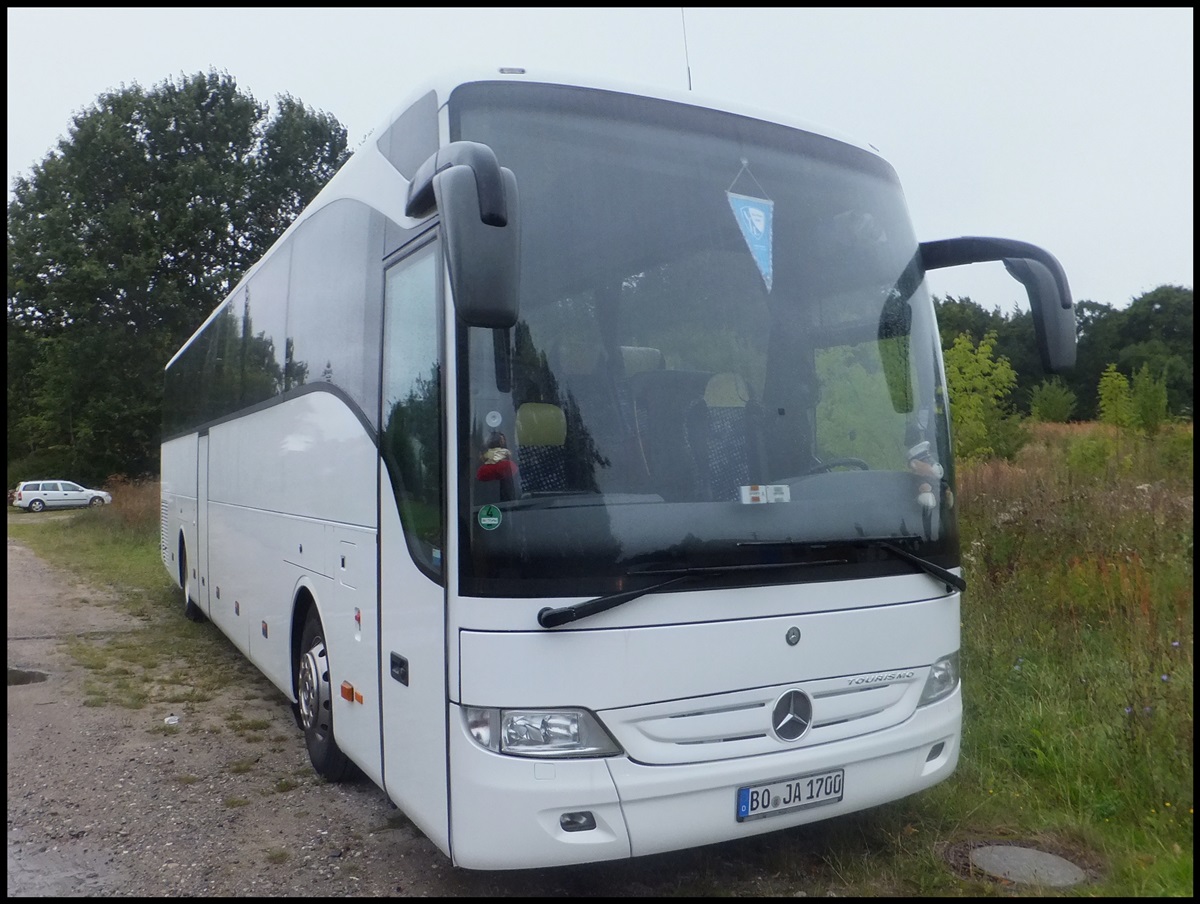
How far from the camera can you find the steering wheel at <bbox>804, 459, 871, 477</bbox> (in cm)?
412

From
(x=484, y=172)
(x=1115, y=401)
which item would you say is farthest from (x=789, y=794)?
(x=1115, y=401)

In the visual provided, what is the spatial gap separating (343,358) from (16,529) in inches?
1251

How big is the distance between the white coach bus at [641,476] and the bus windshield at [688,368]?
1 centimetres

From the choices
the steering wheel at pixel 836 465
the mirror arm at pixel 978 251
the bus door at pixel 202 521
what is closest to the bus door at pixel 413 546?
the steering wheel at pixel 836 465

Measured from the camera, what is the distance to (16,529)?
106ft

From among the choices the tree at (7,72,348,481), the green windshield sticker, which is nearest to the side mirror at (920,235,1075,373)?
the green windshield sticker

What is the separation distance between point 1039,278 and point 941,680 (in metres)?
1.90

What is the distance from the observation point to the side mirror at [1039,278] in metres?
4.79

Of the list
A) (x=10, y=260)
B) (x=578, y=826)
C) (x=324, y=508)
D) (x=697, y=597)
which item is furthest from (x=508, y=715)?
(x=10, y=260)

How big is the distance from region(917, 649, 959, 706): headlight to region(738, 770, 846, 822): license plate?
610 millimetres

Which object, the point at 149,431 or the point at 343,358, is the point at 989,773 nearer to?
the point at 343,358

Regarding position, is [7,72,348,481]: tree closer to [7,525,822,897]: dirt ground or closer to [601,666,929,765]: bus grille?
[7,525,822,897]: dirt ground

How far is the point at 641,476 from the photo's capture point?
3820mm

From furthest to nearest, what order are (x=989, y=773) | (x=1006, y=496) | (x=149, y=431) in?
1. (x=149, y=431)
2. (x=1006, y=496)
3. (x=989, y=773)
